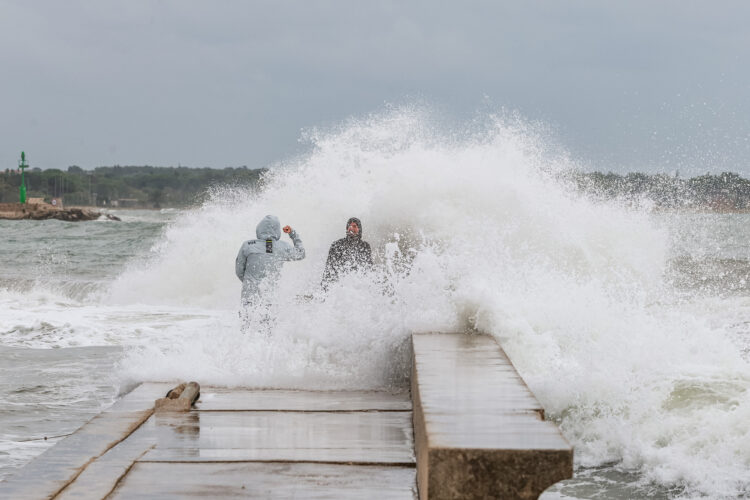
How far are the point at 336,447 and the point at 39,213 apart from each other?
10234 cm

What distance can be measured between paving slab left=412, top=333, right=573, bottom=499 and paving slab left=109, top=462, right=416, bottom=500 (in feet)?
0.69

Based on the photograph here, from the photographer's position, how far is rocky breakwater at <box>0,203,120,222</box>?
97125mm

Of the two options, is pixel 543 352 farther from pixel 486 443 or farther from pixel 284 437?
pixel 486 443

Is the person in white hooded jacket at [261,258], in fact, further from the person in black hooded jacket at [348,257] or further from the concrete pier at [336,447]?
the concrete pier at [336,447]

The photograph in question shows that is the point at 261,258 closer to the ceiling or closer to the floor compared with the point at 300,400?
→ closer to the ceiling

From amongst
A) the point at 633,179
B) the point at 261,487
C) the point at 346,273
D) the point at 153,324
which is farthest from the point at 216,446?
the point at 633,179

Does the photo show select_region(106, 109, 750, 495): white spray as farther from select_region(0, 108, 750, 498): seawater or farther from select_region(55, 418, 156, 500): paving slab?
select_region(55, 418, 156, 500): paving slab

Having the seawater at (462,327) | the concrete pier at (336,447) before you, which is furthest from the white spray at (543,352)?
the concrete pier at (336,447)

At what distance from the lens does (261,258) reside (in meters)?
8.55

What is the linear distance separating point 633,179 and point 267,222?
17.7m

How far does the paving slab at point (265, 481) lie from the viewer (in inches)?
155

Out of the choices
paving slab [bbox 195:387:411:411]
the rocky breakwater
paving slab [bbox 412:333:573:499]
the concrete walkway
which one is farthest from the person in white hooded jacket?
the rocky breakwater

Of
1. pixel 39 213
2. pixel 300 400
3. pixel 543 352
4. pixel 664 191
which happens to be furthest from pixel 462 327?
pixel 39 213

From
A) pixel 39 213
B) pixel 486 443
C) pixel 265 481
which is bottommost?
pixel 39 213
